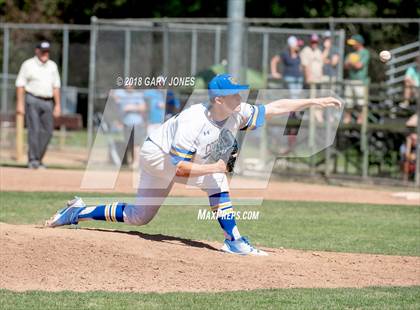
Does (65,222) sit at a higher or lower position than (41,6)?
lower

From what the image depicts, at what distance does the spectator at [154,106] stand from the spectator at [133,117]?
0.52ft

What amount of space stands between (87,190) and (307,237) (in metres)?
5.54

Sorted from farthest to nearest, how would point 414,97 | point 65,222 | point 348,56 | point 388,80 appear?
point 388,80
point 348,56
point 414,97
point 65,222

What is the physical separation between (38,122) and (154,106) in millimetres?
2830

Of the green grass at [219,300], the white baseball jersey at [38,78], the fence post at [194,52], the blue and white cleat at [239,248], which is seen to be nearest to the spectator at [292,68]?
the fence post at [194,52]

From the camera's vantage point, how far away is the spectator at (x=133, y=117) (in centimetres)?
2045

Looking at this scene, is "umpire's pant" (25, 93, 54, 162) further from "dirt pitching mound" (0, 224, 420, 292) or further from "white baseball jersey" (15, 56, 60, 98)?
"dirt pitching mound" (0, 224, 420, 292)

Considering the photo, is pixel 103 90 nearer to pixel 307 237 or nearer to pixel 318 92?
pixel 318 92

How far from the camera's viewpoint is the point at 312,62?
1855 cm

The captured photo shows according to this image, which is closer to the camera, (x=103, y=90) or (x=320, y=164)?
(x=320, y=164)

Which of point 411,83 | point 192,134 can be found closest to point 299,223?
point 192,134

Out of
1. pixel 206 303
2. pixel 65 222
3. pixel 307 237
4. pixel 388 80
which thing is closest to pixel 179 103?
pixel 388 80

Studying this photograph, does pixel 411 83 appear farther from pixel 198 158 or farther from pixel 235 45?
pixel 198 158

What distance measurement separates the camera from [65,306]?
23.2 feet
